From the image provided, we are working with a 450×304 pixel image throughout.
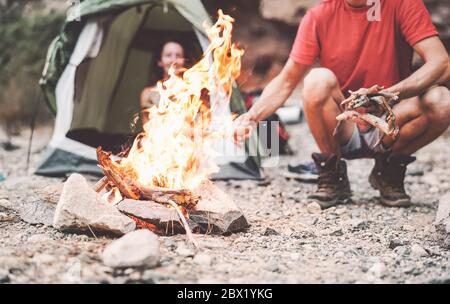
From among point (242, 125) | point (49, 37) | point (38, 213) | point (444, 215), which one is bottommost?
point (38, 213)

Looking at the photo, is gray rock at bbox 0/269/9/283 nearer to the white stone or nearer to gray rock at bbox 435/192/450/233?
the white stone

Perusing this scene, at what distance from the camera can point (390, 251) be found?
9.41ft

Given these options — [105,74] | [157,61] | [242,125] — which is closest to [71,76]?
[105,74]

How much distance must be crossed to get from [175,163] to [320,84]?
1040 millimetres

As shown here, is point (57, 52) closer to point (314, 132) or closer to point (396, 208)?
point (314, 132)

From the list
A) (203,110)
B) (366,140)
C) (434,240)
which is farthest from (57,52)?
(434,240)

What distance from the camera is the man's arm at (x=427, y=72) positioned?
3412mm

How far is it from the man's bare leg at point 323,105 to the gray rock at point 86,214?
144 cm

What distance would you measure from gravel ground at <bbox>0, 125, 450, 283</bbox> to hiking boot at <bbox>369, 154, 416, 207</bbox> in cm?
8

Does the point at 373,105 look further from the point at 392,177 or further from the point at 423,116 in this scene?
the point at 392,177

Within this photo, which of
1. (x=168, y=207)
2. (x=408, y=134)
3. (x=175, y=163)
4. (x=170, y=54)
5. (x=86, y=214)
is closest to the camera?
(x=86, y=214)

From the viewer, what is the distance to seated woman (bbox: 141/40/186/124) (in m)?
5.41

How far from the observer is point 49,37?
774 cm

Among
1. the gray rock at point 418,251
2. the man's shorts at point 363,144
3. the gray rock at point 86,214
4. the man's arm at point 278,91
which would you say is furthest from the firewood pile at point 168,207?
the man's shorts at point 363,144
